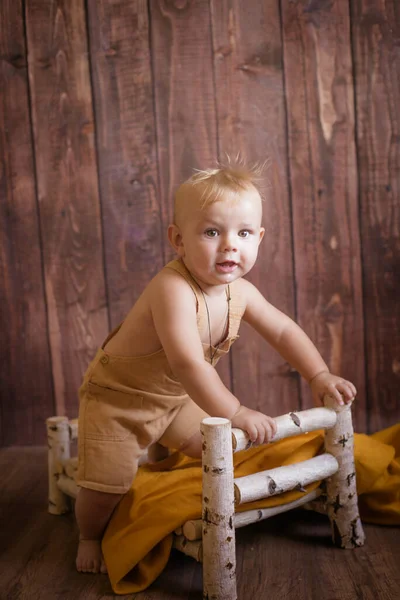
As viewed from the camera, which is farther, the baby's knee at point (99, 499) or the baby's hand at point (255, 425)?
the baby's knee at point (99, 499)

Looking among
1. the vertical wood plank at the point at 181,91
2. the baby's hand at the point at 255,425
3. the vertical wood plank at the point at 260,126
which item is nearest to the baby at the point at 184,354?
the baby's hand at the point at 255,425

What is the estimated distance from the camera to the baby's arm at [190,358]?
1180mm

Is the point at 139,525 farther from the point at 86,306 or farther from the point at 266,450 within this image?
the point at 86,306

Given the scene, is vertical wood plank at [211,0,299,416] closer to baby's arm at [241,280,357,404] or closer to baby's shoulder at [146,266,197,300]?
baby's arm at [241,280,357,404]

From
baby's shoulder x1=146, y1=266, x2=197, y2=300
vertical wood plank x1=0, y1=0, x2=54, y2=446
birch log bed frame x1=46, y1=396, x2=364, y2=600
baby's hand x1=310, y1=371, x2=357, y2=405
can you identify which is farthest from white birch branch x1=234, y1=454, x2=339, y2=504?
vertical wood plank x1=0, y1=0, x2=54, y2=446

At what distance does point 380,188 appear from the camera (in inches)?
76.3

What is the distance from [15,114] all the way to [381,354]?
1.31 metres

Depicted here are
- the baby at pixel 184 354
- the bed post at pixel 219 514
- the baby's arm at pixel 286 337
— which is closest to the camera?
the bed post at pixel 219 514

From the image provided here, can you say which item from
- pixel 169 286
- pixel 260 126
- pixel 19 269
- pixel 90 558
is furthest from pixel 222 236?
pixel 19 269

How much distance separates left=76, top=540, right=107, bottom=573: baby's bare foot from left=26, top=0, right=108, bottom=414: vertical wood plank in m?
0.78

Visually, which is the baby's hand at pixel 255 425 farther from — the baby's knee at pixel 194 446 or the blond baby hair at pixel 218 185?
the blond baby hair at pixel 218 185

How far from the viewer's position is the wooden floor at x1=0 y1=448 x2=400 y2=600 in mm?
1179

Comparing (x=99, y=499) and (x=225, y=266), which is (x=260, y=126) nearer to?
(x=225, y=266)

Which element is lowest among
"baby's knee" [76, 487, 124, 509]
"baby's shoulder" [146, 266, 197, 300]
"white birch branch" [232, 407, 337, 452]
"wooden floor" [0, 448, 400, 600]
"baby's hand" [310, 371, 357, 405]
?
"wooden floor" [0, 448, 400, 600]
